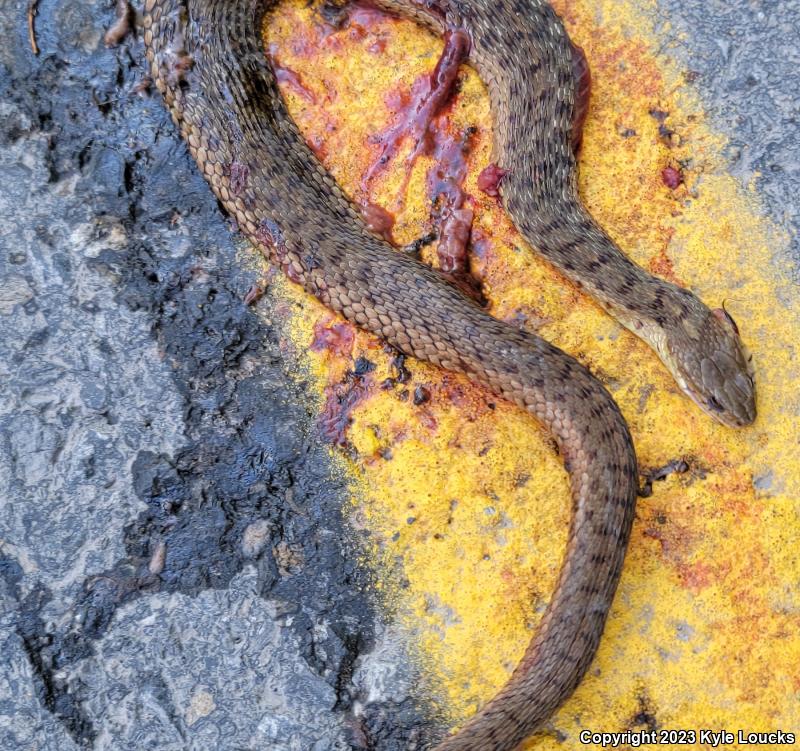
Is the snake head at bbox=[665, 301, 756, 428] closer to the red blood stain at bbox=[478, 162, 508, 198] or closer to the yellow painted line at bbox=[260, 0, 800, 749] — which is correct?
the yellow painted line at bbox=[260, 0, 800, 749]

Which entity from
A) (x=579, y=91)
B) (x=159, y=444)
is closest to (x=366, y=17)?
(x=579, y=91)

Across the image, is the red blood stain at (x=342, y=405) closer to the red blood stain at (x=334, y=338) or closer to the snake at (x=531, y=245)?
the red blood stain at (x=334, y=338)

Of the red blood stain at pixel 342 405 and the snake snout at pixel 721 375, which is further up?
the snake snout at pixel 721 375

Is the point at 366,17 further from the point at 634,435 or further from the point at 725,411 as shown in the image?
the point at 725,411

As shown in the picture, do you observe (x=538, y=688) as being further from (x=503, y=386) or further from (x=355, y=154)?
(x=355, y=154)

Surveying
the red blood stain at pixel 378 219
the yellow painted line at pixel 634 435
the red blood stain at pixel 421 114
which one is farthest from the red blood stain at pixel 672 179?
the red blood stain at pixel 378 219
